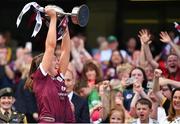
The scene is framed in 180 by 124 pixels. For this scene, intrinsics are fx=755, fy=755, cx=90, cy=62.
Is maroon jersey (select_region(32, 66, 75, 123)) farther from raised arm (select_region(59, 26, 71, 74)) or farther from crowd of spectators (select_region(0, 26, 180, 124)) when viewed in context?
crowd of spectators (select_region(0, 26, 180, 124))

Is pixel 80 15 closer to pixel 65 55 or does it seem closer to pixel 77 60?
pixel 65 55

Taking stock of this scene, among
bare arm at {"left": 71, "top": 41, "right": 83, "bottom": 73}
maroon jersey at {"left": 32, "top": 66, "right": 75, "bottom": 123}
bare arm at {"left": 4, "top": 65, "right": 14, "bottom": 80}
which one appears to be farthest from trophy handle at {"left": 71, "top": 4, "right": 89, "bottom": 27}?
bare arm at {"left": 4, "top": 65, "right": 14, "bottom": 80}

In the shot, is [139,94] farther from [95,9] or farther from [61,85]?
[95,9]

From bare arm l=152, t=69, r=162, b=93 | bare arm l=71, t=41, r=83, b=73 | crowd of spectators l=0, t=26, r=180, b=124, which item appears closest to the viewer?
bare arm l=152, t=69, r=162, b=93

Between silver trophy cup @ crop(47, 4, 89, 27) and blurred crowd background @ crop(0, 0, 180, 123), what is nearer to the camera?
silver trophy cup @ crop(47, 4, 89, 27)

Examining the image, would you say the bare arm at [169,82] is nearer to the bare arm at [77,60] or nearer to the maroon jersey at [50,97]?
the maroon jersey at [50,97]

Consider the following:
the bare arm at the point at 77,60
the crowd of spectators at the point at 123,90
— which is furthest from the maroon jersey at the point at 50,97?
the bare arm at the point at 77,60

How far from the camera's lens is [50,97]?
26.8ft

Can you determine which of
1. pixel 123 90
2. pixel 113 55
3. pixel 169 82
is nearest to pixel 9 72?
pixel 113 55

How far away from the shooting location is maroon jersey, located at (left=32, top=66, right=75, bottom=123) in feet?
26.8

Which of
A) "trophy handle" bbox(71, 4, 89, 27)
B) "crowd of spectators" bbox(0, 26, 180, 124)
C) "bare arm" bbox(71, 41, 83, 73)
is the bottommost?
"crowd of spectators" bbox(0, 26, 180, 124)

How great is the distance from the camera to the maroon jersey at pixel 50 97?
8.17 m

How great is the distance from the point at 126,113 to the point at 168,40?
1370 mm

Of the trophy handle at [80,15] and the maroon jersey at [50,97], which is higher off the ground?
the trophy handle at [80,15]
